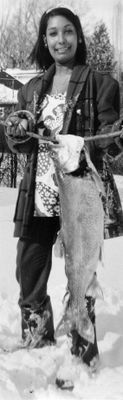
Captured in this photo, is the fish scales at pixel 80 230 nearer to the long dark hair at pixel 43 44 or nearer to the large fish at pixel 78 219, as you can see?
the large fish at pixel 78 219

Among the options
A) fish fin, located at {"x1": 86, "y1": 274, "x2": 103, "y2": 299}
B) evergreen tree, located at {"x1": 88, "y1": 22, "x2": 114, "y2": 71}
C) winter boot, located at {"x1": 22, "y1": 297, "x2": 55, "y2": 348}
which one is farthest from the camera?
evergreen tree, located at {"x1": 88, "y1": 22, "x2": 114, "y2": 71}

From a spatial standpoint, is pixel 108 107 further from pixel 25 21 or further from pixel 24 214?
pixel 25 21

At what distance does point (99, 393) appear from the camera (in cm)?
255

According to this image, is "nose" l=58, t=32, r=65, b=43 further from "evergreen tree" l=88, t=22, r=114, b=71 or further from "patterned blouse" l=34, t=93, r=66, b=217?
"evergreen tree" l=88, t=22, r=114, b=71

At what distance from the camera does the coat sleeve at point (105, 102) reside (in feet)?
8.14

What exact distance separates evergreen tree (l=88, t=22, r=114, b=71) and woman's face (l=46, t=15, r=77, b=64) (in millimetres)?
16882

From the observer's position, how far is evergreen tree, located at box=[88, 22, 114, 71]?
20.6m

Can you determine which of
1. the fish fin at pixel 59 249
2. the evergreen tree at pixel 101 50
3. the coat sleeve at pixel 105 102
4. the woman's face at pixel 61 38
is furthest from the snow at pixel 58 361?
the evergreen tree at pixel 101 50

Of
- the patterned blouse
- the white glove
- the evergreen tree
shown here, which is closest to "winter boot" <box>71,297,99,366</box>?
the patterned blouse

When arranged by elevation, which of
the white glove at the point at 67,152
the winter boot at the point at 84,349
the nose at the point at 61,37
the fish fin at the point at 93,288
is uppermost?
the nose at the point at 61,37

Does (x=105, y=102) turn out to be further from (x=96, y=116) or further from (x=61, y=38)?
(x=61, y=38)

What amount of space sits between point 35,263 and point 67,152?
845mm

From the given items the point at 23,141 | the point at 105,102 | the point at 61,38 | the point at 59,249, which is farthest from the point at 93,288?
the point at 61,38

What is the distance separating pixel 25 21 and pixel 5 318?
19316mm
